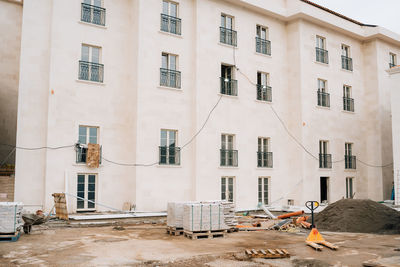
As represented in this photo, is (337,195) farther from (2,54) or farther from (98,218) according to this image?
(2,54)

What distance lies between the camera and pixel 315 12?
2512 cm

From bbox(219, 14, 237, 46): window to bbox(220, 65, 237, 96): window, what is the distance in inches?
54.7

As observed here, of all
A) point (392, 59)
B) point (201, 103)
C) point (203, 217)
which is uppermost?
point (392, 59)

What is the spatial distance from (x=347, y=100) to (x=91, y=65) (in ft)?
55.9

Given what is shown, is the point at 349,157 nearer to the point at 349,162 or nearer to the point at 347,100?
the point at 349,162

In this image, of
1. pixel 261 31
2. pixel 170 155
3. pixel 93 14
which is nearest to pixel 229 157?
pixel 170 155

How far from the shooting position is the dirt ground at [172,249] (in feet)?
31.2

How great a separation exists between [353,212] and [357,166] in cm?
1223

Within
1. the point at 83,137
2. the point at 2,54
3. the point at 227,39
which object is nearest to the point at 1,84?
the point at 2,54

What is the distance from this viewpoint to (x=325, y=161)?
25.5m

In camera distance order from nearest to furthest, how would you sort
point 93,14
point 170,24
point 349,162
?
point 93,14, point 170,24, point 349,162

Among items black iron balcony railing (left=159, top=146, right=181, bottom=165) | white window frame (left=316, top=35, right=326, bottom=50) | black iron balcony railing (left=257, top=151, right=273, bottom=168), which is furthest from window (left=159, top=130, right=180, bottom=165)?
white window frame (left=316, top=35, right=326, bottom=50)

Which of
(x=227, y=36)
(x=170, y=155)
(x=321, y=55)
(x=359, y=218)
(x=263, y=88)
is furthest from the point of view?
(x=321, y=55)

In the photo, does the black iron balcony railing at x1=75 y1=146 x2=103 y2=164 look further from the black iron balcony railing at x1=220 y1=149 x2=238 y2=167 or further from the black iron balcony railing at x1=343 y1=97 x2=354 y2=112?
the black iron balcony railing at x1=343 y1=97 x2=354 y2=112
